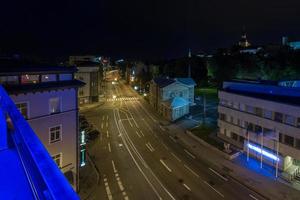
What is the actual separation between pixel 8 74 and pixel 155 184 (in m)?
18.1

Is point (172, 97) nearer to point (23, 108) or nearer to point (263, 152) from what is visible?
point (263, 152)

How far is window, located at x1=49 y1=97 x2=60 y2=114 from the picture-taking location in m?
23.6

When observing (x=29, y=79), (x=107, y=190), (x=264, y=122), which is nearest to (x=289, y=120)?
(x=264, y=122)

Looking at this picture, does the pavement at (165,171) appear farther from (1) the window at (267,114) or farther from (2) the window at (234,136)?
(1) the window at (267,114)

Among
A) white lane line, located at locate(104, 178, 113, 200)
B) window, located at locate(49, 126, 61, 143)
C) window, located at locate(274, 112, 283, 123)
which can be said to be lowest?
white lane line, located at locate(104, 178, 113, 200)

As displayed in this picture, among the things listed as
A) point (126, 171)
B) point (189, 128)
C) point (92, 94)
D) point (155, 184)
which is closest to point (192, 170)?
Answer: point (155, 184)

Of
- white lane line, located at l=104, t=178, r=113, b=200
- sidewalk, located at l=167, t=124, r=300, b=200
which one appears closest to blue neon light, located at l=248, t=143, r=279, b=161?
sidewalk, located at l=167, t=124, r=300, b=200

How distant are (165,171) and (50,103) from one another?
53.3 feet

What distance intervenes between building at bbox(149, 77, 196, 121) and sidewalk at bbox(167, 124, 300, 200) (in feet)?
59.1

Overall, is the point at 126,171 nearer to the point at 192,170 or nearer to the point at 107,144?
the point at 192,170

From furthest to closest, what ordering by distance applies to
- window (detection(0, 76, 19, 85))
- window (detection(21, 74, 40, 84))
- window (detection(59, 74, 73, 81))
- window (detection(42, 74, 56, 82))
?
window (detection(59, 74, 73, 81)) < window (detection(42, 74, 56, 82)) < window (detection(21, 74, 40, 84)) < window (detection(0, 76, 19, 85))

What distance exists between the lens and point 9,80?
20.8 metres

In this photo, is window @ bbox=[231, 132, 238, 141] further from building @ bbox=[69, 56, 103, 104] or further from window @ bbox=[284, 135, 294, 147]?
building @ bbox=[69, 56, 103, 104]

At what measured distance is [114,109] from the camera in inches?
2872
